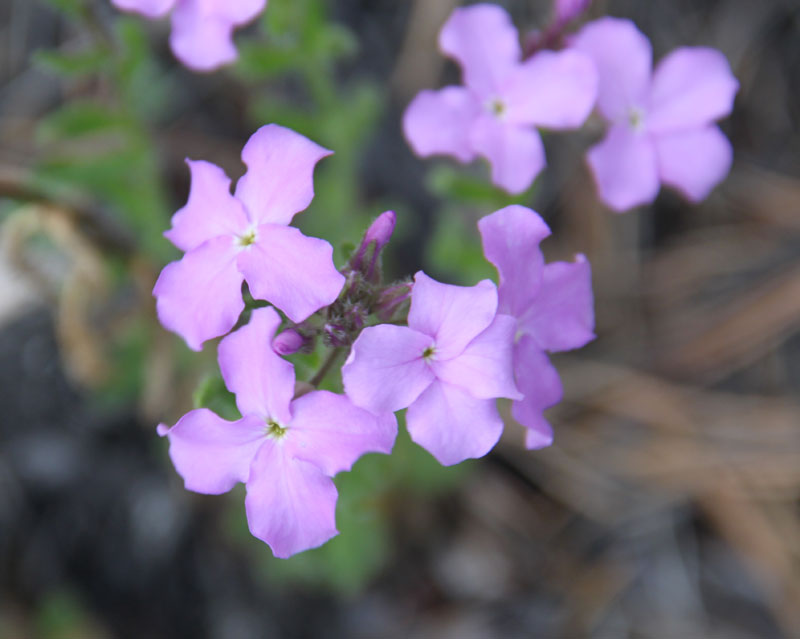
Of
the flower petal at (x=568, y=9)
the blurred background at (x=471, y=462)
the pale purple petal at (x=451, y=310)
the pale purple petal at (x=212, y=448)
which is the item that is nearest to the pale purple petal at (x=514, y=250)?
the pale purple petal at (x=451, y=310)

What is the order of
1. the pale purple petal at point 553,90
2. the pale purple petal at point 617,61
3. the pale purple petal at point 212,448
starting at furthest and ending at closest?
the pale purple petal at point 617,61, the pale purple petal at point 553,90, the pale purple petal at point 212,448

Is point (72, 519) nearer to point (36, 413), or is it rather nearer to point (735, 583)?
point (36, 413)

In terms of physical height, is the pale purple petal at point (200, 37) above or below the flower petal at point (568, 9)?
below

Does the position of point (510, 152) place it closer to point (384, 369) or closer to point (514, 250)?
point (514, 250)

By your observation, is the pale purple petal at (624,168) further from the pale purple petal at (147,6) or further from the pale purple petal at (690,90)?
the pale purple petal at (147,6)

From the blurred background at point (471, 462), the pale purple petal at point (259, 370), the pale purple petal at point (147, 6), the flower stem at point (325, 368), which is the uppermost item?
the pale purple petal at point (147, 6)

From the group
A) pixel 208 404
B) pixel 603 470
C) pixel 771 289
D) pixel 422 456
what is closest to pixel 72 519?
pixel 422 456
